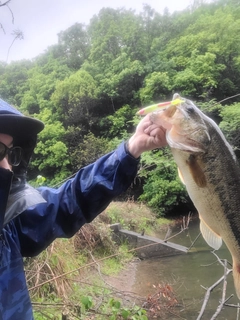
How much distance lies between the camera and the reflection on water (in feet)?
20.4

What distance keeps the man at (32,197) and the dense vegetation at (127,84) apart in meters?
11.6

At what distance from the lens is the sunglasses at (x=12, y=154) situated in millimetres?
1658

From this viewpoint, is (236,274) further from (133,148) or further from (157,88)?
(157,88)

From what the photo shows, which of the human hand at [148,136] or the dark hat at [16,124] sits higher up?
the dark hat at [16,124]

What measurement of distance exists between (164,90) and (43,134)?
7001mm

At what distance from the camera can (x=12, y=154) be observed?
1791 mm

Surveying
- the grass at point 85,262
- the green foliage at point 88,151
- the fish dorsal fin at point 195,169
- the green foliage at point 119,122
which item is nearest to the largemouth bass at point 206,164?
the fish dorsal fin at point 195,169

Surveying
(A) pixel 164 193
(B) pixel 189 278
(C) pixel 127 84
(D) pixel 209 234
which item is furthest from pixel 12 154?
(C) pixel 127 84

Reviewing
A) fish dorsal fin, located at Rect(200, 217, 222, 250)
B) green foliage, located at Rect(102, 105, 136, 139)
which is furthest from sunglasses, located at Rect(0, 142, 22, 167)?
green foliage, located at Rect(102, 105, 136, 139)

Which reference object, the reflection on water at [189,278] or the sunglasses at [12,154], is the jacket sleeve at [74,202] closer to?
the sunglasses at [12,154]

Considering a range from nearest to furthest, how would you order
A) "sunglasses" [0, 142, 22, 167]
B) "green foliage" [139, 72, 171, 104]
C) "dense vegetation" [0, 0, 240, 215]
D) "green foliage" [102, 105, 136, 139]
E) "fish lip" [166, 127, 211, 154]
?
"fish lip" [166, 127, 211, 154] < "sunglasses" [0, 142, 22, 167] < "dense vegetation" [0, 0, 240, 215] < "green foliage" [139, 72, 171, 104] < "green foliage" [102, 105, 136, 139]

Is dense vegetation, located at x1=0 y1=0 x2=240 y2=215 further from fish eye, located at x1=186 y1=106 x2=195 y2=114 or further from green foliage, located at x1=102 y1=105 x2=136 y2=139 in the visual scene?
fish eye, located at x1=186 y1=106 x2=195 y2=114

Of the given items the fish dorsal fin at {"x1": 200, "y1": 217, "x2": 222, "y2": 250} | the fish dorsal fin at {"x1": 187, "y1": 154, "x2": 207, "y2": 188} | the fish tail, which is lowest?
the fish tail

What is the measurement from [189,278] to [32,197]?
273 inches
